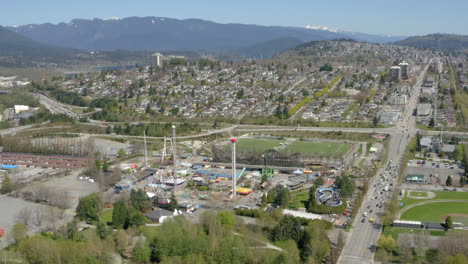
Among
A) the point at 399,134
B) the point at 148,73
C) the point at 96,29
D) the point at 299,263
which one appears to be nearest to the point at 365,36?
the point at 96,29

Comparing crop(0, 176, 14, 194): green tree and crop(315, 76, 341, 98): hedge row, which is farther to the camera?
crop(315, 76, 341, 98): hedge row

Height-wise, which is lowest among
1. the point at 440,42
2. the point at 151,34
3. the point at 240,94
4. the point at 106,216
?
the point at 106,216

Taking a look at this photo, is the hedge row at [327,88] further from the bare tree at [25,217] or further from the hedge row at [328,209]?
the bare tree at [25,217]

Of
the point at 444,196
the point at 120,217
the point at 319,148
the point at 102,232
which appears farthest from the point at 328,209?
the point at 319,148

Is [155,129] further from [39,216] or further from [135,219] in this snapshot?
[135,219]

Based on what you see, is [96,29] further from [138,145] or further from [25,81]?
[138,145]

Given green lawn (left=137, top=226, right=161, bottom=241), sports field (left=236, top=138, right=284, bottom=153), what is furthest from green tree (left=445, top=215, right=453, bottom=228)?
sports field (left=236, top=138, right=284, bottom=153)

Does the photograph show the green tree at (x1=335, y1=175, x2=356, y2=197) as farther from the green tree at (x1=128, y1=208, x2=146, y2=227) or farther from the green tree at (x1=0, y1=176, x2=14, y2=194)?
the green tree at (x1=0, y1=176, x2=14, y2=194)

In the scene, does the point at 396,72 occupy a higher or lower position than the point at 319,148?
higher
